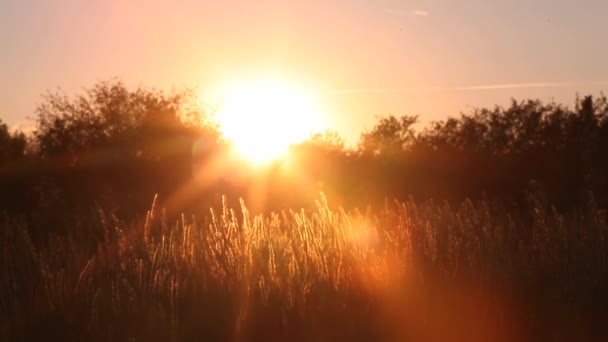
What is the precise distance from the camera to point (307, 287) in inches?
311

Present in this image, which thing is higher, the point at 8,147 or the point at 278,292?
the point at 8,147

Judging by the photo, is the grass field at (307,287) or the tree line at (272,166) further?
the tree line at (272,166)

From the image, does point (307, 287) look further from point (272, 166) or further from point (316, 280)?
point (272, 166)

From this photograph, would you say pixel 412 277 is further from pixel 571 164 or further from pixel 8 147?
pixel 8 147

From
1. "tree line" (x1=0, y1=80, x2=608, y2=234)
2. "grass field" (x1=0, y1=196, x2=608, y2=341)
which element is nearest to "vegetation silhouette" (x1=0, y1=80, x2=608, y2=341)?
"grass field" (x1=0, y1=196, x2=608, y2=341)

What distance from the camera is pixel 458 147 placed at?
38188mm

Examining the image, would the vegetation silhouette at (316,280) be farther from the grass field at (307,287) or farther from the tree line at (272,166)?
the tree line at (272,166)

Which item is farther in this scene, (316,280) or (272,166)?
(272,166)

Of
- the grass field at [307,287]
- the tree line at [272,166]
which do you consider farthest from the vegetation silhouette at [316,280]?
the tree line at [272,166]

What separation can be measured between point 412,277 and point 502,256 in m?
1.15

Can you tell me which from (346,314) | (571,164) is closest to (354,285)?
(346,314)

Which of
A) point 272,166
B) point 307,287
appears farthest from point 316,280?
point 272,166

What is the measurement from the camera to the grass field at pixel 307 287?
7590 mm

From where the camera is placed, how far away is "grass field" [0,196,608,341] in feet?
24.9
